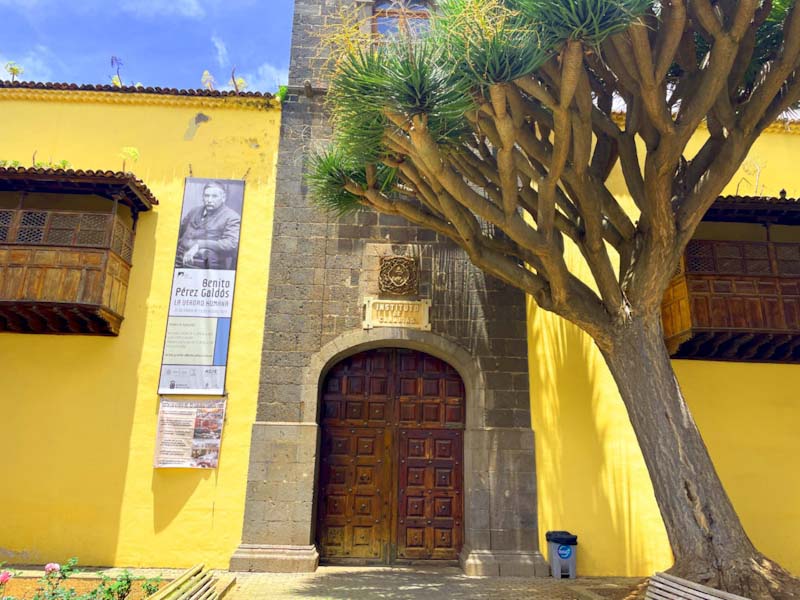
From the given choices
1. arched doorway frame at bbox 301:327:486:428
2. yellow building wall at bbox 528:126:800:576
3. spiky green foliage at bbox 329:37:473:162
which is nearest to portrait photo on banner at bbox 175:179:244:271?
arched doorway frame at bbox 301:327:486:428

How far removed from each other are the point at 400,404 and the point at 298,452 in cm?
172

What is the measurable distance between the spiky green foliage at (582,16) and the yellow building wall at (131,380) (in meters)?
5.50

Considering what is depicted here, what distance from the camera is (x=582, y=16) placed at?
205 inches

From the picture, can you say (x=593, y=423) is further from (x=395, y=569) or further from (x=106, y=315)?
(x=106, y=315)

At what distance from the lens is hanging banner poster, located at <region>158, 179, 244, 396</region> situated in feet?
28.7

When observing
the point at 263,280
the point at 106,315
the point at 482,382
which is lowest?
the point at 482,382

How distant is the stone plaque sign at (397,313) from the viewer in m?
9.02

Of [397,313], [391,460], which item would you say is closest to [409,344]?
[397,313]

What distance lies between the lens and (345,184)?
758 cm

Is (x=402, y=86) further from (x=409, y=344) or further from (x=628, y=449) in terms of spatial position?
(x=628, y=449)

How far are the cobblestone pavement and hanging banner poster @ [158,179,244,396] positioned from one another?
2.89 m

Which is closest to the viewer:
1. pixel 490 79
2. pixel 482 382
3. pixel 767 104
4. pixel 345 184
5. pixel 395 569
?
pixel 490 79

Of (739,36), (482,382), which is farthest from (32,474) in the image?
(739,36)

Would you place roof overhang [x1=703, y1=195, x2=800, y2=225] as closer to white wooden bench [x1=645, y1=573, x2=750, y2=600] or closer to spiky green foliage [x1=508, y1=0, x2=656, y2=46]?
spiky green foliage [x1=508, y1=0, x2=656, y2=46]
